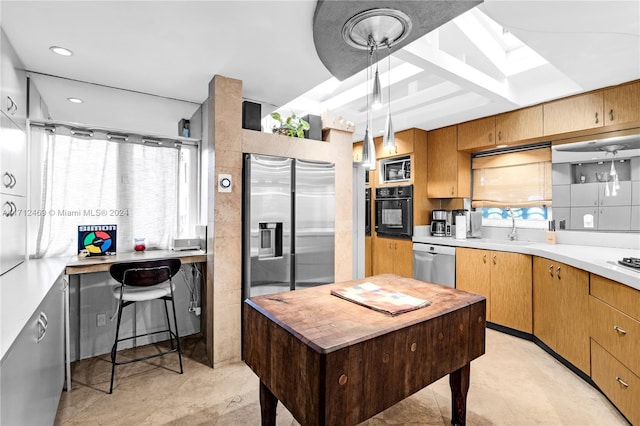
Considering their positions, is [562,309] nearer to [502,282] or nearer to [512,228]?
[502,282]

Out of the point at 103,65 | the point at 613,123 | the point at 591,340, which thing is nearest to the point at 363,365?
the point at 591,340

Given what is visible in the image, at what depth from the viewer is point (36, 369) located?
1472mm

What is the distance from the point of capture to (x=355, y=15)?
1.72 m

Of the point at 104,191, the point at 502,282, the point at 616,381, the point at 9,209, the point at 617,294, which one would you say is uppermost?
the point at 104,191

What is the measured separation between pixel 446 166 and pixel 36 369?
4.51 metres

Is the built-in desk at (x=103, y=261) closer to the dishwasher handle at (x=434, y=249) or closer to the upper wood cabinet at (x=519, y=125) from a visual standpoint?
the dishwasher handle at (x=434, y=249)

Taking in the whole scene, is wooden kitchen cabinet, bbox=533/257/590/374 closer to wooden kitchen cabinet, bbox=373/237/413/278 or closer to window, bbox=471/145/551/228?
window, bbox=471/145/551/228

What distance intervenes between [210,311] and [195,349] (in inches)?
23.5

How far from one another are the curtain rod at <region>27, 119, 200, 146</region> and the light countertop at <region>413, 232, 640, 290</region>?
11.2 feet

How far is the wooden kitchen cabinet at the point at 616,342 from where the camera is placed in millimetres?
1922

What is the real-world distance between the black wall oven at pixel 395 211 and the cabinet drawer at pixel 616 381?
2437 mm

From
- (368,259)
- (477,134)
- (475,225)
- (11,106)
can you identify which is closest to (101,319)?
(11,106)

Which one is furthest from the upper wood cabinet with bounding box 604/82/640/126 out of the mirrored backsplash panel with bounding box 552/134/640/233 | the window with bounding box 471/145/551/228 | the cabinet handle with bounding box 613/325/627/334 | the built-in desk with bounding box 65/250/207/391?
the built-in desk with bounding box 65/250/207/391

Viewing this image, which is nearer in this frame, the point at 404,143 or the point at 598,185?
the point at 598,185
